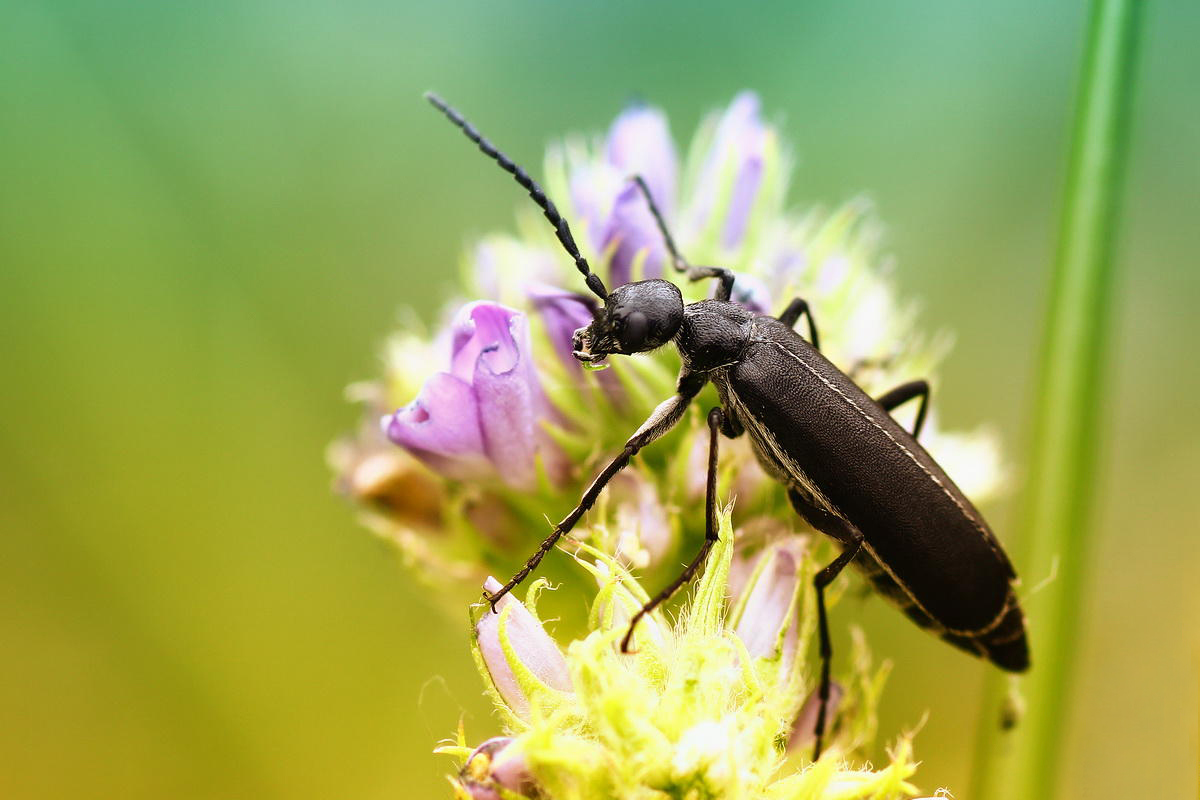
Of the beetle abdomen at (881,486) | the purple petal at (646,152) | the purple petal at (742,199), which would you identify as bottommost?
the beetle abdomen at (881,486)

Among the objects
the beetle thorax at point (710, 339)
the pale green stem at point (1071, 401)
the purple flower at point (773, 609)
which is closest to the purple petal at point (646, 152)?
the beetle thorax at point (710, 339)

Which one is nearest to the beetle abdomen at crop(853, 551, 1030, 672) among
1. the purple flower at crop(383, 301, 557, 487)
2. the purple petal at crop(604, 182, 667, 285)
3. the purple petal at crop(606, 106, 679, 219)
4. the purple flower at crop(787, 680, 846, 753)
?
the purple flower at crop(787, 680, 846, 753)

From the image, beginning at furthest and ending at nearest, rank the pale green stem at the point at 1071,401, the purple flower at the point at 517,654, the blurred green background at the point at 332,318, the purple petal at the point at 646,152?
the blurred green background at the point at 332,318 → the purple petal at the point at 646,152 → the pale green stem at the point at 1071,401 → the purple flower at the point at 517,654

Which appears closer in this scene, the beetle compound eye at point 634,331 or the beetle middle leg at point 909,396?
the beetle compound eye at point 634,331

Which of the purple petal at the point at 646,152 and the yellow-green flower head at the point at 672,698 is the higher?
the purple petal at the point at 646,152

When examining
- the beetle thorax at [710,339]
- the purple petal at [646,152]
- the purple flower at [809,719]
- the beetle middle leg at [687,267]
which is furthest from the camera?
the purple petal at [646,152]

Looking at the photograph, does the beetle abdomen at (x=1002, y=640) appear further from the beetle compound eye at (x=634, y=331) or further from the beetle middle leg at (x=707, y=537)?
the beetle compound eye at (x=634, y=331)

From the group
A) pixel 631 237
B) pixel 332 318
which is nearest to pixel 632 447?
pixel 631 237
